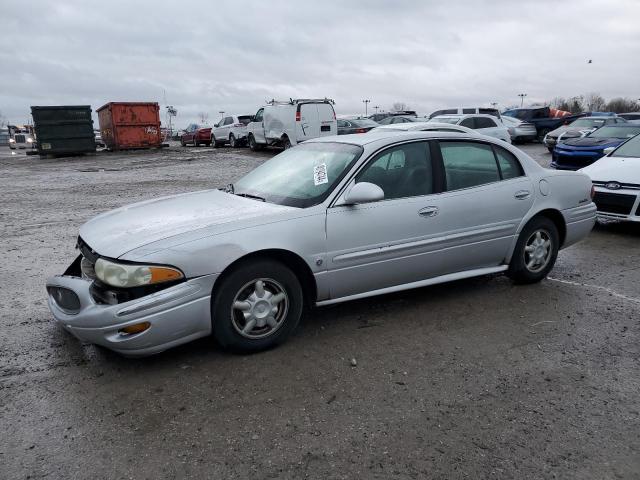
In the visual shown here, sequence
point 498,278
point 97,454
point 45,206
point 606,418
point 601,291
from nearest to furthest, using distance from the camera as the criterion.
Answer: point 97,454 → point 606,418 → point 601,291 → point 498,278 → point 45,206

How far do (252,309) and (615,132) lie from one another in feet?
41.0

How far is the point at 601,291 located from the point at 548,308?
82cm

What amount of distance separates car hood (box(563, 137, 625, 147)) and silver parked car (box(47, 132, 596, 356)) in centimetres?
767

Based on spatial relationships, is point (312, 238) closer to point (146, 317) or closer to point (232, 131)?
point (146, 317)

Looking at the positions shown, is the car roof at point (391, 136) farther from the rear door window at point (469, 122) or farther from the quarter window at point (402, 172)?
the rear door window at point (469, 122)

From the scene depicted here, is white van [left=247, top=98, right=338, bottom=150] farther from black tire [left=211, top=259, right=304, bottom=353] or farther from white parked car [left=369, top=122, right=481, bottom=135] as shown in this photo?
black tire [left=211, top=259, right=304, bottom=353]

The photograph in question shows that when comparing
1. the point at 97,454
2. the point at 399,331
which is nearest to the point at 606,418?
the point at 399,331

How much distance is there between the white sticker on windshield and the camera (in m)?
3.98

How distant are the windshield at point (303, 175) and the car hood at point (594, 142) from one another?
31.0ft

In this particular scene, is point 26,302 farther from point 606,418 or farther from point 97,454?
point 606,418

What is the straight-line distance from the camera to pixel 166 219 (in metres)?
3.71

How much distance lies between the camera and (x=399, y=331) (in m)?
3.93

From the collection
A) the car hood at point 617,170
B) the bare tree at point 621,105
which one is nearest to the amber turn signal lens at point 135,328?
the car hood at point 617,170

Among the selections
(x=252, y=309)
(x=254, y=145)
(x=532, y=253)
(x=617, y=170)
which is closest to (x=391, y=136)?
(x=532, y=253)
